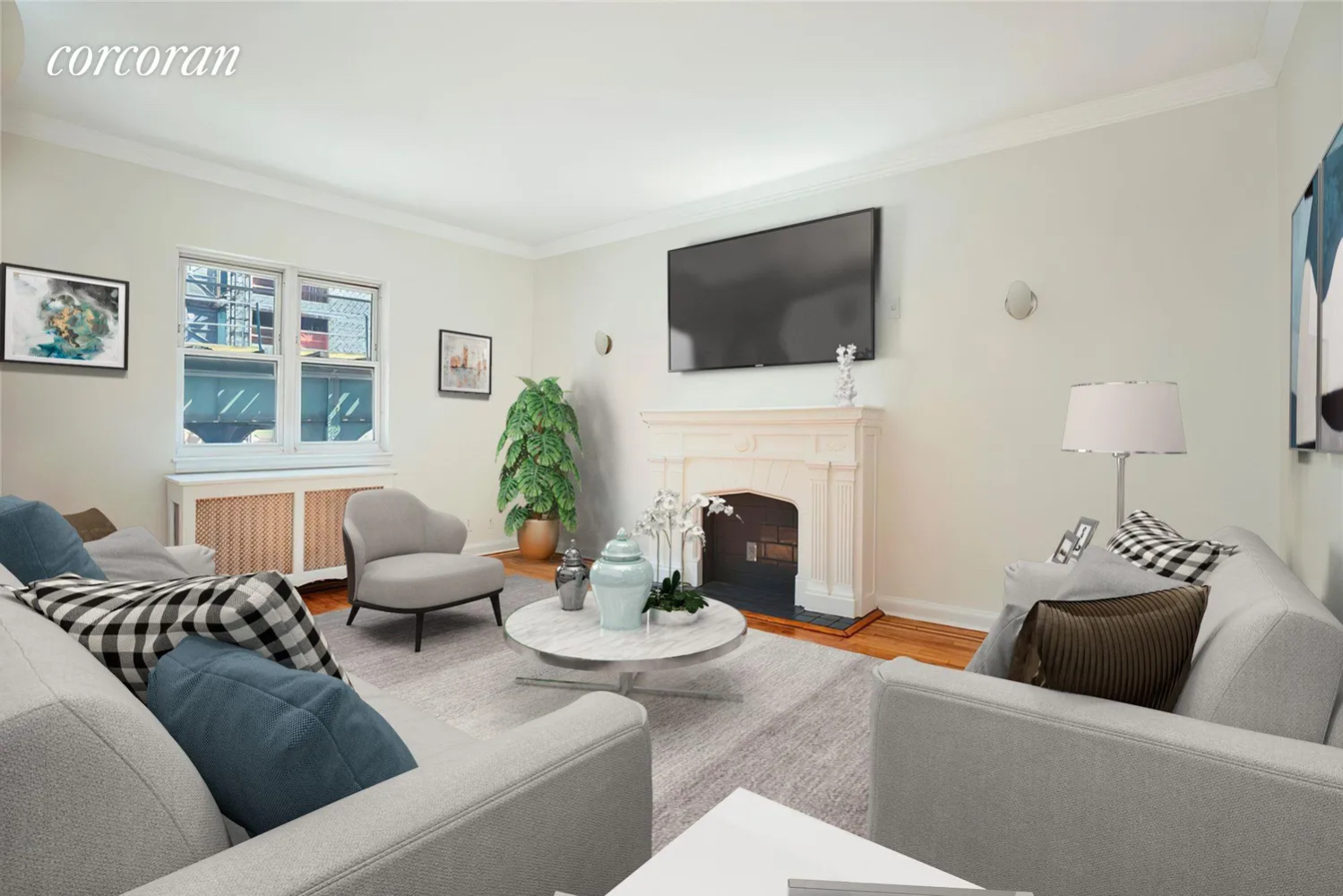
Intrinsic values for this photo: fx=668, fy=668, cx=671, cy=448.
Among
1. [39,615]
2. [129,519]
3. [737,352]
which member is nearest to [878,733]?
[39,615]

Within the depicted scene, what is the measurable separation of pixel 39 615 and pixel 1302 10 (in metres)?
3.97

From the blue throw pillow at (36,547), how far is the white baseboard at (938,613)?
364 cm

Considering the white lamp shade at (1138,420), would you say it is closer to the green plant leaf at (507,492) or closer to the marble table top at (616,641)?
the marble table top at (616,641)

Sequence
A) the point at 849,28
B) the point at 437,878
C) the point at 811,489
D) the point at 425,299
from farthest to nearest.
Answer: the point at 425,299
the point at 811,489
the point at 849,28
the point at 437,878

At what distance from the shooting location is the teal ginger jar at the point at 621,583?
8.39 feet

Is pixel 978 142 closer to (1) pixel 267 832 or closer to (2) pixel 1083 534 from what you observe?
(2) pixel 1083 534

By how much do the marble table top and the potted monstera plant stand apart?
241 centimetres

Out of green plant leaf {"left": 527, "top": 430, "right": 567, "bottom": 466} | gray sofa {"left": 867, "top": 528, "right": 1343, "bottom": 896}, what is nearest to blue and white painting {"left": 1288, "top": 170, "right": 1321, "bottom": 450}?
gray sofa {"left": 867, "top": 528, "right": 1343, "bottom": 896}

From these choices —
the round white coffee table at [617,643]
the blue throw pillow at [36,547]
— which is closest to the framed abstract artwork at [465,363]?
the round white coffee table at [617,643]

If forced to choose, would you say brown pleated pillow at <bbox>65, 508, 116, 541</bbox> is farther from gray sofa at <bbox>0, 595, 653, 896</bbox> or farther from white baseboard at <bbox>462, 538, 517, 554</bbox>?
white baseboard at <bbox>462, 538, 517, 554</bbox>

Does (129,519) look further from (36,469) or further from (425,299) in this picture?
(425,299)

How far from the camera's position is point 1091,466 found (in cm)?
336

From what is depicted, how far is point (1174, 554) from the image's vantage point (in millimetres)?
1612

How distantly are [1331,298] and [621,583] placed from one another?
7.67 feet
